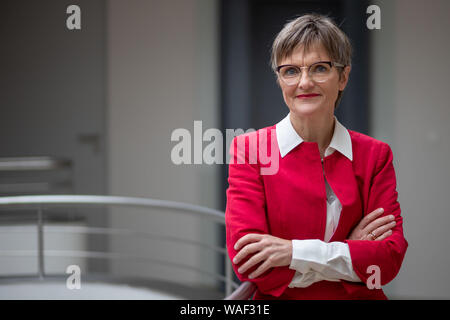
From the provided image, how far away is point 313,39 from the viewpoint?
785 mm

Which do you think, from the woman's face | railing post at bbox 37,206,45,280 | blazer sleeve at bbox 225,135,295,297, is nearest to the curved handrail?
railing post at bbox 37,206,45,280

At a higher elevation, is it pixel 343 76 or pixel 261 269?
pixel 343 76

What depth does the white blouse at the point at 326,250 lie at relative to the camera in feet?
2.58

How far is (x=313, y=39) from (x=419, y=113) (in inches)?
27.8

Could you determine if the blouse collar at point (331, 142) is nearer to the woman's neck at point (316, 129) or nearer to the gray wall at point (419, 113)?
the woman's neck at point (316, 129)

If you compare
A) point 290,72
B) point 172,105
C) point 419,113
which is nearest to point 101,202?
point 172,105

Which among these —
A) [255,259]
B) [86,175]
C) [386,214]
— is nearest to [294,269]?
[255,259]

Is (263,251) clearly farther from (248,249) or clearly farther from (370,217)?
(370,217)

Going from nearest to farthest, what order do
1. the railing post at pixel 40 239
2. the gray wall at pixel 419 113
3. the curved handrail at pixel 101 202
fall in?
the gray wall at pixel 419 113, the curved handrail at pixel 101 202, the railing post at pixel 40 239

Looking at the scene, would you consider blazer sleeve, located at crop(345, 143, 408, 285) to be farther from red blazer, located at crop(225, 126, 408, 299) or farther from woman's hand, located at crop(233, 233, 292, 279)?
woman's hand, located at crop(233, 233, 292, 279)

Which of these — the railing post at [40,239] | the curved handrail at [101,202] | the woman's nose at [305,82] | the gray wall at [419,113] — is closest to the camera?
the woman's nose at [305,82]

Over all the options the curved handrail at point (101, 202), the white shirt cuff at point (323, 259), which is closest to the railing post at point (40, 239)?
the curved handrail at point (101, 202)

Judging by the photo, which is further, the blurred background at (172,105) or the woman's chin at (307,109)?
the blurred background at (172,105)

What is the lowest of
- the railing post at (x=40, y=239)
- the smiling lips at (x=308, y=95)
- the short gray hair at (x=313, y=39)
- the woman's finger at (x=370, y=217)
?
the railing post at (x=40, y=239)
